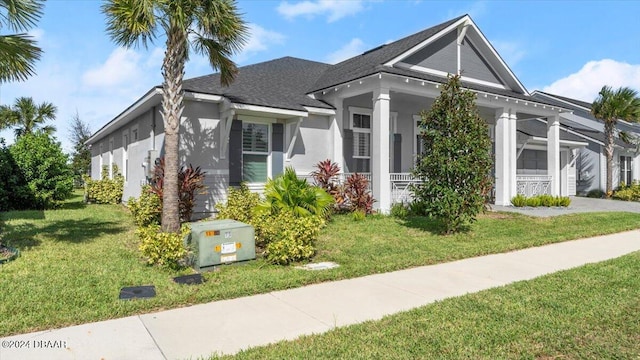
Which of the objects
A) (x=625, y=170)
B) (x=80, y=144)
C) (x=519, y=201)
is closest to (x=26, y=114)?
(x=80, y=144)

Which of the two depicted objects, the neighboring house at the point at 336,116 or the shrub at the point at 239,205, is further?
the neighboring house at the point at 336,116

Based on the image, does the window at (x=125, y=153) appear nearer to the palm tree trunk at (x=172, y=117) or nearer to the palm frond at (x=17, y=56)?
the palm tree trunk at (x=172, y=117)

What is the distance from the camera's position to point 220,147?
11.5 m

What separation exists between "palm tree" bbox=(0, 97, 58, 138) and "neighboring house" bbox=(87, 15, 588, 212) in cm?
1679

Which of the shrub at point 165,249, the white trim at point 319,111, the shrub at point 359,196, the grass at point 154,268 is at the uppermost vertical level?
the white trim at point 319,111

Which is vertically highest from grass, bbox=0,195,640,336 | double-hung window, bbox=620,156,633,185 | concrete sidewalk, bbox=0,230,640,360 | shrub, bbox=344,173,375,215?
double-hung window, bbox=620,156,633,185

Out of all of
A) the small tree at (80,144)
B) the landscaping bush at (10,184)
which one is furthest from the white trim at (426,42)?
the small tree at (80,144)

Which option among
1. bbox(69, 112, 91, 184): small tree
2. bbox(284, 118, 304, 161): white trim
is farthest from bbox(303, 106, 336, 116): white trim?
bbox(69, 112, 91, 184): small tree

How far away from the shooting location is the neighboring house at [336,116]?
1144 centimetres

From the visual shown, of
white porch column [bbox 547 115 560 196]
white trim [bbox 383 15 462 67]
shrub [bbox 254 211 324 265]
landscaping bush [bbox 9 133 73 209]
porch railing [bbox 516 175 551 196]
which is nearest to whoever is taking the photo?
shrub [bbox 254 211 324 265]

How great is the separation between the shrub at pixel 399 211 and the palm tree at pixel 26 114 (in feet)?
92.7

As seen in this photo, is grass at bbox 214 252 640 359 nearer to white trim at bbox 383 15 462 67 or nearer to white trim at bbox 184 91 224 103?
white trim at bbox 184 91 224 103

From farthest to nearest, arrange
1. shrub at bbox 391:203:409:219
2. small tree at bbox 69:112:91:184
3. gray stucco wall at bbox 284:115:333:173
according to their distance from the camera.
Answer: small tree at bbox 69:112:91:184, gray stucco wall at bbox 284:115:333:173, shrub at bbox 391:203:409:219

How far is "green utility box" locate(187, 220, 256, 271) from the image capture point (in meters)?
6.16
